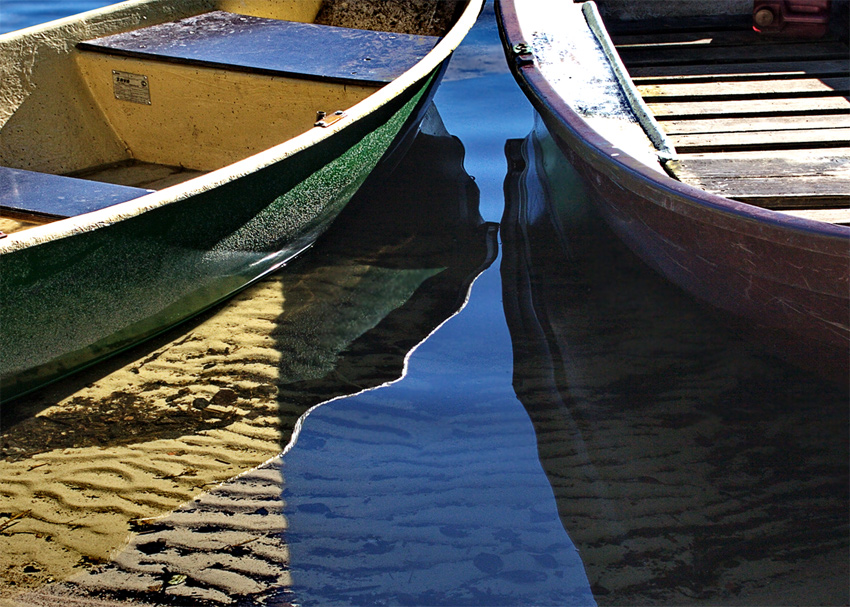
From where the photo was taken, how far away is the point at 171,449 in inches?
113

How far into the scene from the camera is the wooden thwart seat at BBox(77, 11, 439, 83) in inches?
165

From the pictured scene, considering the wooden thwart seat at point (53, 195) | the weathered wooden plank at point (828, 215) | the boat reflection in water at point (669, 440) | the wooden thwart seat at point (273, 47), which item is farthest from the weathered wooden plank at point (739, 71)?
the wooden thwart seat at point (53, 195)

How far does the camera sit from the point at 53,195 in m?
3.17

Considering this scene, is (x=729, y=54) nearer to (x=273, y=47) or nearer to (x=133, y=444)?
(x=273, y=47)

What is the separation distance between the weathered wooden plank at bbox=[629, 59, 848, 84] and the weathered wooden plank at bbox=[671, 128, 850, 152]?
0.76m

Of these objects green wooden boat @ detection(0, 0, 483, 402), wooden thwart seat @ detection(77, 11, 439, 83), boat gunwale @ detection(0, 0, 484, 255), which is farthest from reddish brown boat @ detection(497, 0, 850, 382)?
green wooden boat @ detection(0, 0, 483, 402)

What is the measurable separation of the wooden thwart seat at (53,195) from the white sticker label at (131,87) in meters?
1.16

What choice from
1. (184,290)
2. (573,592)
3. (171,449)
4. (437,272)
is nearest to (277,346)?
(184,290)

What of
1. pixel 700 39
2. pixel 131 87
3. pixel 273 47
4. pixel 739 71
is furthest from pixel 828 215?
pixel 131 87

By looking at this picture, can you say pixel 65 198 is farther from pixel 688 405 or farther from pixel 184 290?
pixel 688 405

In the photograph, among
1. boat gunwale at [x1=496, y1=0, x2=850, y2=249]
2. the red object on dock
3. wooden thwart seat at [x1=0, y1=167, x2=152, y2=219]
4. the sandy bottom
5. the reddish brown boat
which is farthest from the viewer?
the red object on dock

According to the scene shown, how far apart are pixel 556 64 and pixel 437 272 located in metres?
1.19

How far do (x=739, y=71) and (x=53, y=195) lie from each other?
344cm

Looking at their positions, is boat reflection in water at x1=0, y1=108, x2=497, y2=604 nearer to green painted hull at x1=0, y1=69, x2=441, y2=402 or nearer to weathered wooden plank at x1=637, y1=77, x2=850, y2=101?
green painted hull at x1=0, y1=69, x2=441, y2=402
